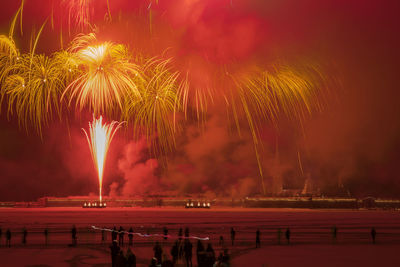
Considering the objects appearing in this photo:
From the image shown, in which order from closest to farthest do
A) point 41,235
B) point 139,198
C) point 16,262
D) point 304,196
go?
point 16,262 < point 41,235 < point 139,198 < point 304,196

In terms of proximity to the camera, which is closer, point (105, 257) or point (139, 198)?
point (105, 257)

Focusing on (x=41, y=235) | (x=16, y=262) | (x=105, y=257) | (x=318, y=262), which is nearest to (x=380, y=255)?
(x=318, y=262)

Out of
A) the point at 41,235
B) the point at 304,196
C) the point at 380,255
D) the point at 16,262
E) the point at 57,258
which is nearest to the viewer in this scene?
the point at 16,262

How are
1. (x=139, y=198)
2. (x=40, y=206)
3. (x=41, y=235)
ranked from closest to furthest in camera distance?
1. (x=41, y=235)
2. (x=40, y=206)
3. (x=139, y=198)

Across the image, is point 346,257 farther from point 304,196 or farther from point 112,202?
point 304,196

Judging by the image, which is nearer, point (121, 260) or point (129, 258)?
point (121, 260)

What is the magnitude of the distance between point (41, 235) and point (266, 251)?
20885 millimetres

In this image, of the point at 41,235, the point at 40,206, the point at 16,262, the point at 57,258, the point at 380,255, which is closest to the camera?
the point at 16,262

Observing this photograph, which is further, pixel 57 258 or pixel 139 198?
pixel 139 198

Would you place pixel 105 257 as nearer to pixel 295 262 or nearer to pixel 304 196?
pixel 295 262

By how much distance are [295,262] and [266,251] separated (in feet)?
15.5

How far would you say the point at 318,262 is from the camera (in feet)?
74.9

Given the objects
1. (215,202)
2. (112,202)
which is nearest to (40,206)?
(112,202)

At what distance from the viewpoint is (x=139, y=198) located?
148 m
